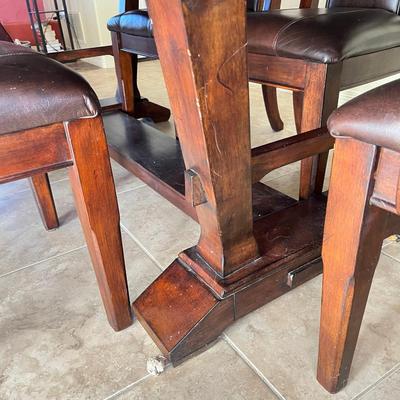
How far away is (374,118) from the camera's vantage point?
420mm

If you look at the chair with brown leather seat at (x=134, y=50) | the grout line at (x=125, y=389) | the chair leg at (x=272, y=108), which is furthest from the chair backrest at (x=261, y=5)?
the grout line at (x=125, y=389)

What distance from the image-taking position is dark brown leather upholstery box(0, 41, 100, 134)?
1.73ft

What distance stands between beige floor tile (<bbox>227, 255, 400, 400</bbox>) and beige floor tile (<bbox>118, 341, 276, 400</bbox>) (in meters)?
0.03

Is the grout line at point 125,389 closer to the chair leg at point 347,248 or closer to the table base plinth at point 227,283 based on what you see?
the table base plinth at point 227,283

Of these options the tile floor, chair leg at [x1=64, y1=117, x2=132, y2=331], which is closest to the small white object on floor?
the tile floor

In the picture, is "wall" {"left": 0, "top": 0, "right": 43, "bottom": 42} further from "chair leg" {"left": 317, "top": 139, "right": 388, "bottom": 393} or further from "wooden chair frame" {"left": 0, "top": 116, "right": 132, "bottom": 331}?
"chair leg" {"left": 317, "top": 139, "right": 388, "bottom": 393}

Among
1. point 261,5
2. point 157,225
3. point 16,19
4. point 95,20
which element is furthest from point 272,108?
point 16,19

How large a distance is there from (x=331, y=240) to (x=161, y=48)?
1.21ft

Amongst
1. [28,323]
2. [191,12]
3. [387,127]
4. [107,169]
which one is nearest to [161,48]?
[191,12]

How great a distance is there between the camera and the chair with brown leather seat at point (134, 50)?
1.37m

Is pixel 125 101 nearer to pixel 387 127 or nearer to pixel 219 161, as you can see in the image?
pixel 219 161

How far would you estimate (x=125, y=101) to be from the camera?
5.64ft

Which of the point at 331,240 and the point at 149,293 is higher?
the point at 331,240

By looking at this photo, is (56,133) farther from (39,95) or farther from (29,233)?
(29,233)
